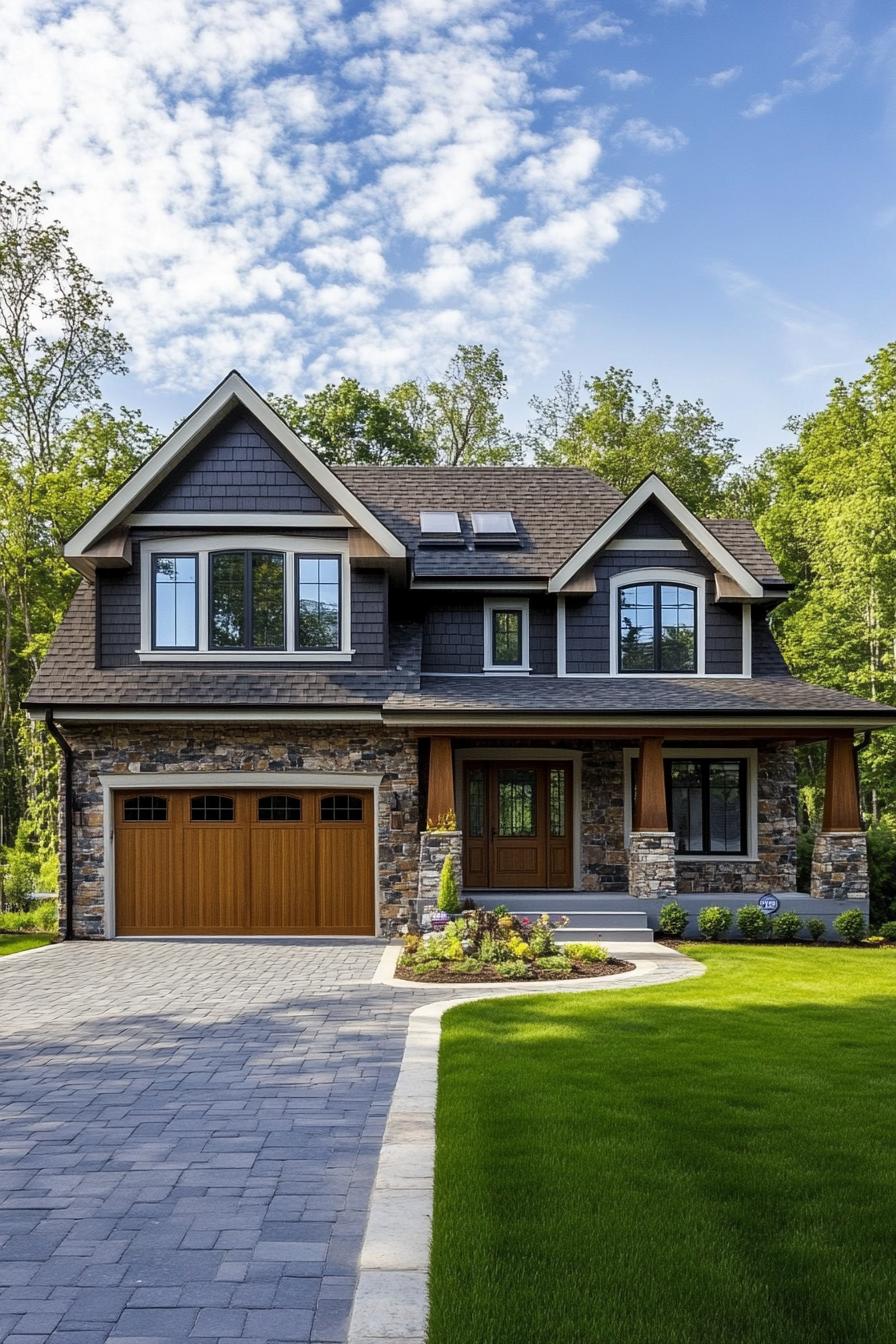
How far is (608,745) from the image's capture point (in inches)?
698

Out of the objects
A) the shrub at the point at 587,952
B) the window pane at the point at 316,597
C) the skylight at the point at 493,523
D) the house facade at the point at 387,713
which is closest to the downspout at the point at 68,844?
the house facade at the point at 387,713

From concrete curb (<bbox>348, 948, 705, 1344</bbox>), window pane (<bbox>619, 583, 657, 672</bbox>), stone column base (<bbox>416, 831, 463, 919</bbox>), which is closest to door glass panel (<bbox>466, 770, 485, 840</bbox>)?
stone column base (<bbox>416, 831, 463, 919</bbox>)

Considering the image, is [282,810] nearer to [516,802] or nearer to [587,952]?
[516,802]

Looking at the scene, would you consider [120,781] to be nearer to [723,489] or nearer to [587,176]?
[587,176]

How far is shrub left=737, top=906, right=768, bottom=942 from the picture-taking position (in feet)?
50.0

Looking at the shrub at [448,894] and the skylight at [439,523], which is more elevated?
the skylight at [439,523]

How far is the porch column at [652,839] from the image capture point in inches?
618

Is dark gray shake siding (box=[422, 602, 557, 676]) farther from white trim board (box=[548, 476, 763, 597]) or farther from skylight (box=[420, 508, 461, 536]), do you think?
skylight (box=[420, 508, 461, 536])

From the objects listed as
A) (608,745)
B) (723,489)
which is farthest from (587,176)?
(723,489)

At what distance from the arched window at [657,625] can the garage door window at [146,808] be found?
8.28 meters

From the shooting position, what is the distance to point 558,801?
58.7 feet

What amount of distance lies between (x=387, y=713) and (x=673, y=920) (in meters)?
5.33

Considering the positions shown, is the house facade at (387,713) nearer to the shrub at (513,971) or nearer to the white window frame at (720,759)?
the white window frame at (720,759)

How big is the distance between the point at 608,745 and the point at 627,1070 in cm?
1056
